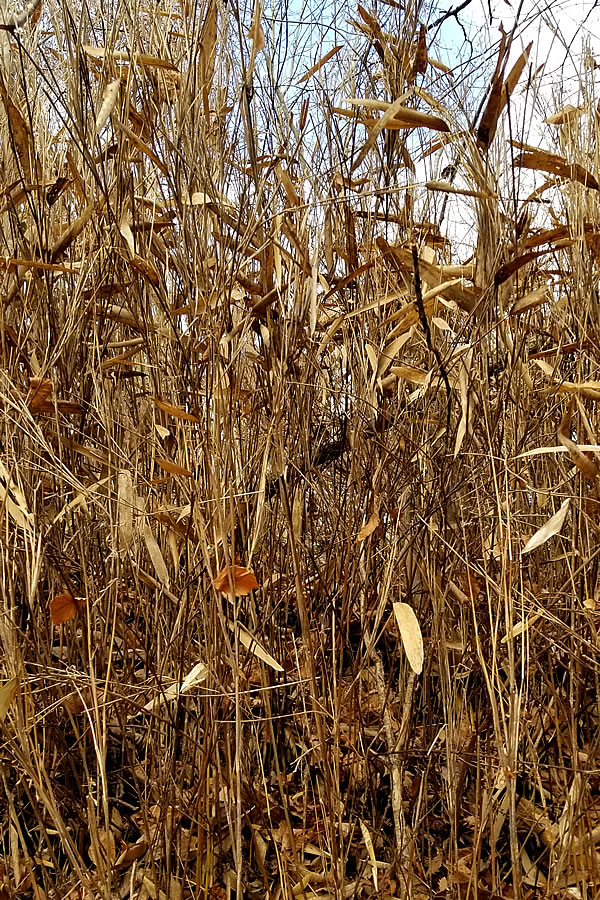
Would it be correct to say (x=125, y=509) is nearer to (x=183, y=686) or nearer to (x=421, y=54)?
(x=183, y=686)

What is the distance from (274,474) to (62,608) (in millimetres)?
306

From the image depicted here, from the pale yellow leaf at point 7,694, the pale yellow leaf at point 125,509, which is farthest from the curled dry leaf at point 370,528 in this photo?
the pale yellow leaf at point 7,694

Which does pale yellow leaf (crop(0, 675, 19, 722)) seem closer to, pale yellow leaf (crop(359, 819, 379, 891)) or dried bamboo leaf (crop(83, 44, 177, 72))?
pale yellow leaf (crop(359, 819, 379, 891))

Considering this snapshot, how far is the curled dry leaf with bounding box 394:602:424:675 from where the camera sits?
0.70m

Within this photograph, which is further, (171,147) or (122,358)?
(122,358)

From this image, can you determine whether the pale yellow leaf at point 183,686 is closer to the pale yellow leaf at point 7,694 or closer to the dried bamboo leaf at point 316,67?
the pale yellow leaf at point 7,694

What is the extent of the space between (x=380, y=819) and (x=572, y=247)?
2.52ft

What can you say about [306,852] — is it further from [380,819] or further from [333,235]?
[333,235]

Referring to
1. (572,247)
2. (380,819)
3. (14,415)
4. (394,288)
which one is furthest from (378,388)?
(380,819)

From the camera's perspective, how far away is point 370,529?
0.81m

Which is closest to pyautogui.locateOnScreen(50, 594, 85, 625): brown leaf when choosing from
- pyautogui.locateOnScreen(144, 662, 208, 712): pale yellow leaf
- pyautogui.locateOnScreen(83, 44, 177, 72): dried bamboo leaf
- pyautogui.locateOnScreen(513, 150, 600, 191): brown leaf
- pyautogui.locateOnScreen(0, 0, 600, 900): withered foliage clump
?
pyautogui.locateOnScreen(0, 0, 600, 900): withered foliage clump

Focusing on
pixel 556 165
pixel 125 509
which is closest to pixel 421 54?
Result: pixel 556 165

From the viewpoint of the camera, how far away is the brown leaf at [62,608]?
78cm

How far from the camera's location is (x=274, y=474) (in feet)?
3.03
